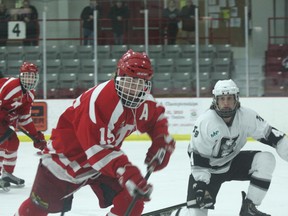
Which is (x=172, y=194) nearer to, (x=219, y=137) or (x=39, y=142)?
(x=39, y=142)

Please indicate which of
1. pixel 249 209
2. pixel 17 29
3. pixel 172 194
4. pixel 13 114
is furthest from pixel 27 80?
pixel 17 29

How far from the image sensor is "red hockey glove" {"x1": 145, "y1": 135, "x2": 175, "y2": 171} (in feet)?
9.89

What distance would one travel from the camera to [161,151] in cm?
304

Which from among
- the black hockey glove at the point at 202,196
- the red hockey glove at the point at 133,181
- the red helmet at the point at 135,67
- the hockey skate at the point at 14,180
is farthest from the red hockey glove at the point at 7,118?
the red hockey glove at the point at 133,181

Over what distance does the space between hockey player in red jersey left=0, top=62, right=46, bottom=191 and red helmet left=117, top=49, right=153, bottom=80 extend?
2.61m

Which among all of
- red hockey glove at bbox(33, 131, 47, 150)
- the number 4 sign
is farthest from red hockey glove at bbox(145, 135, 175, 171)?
the number 4 sign

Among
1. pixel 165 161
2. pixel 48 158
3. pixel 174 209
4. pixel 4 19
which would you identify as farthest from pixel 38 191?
pixel 4 19

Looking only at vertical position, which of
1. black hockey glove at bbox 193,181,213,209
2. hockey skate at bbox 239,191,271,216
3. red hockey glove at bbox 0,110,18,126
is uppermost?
red hockey glove at bbox 0,110,18,126

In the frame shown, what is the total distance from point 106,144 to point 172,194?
2374 mm

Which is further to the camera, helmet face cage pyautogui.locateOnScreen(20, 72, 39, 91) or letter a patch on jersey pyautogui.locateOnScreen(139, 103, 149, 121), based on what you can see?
helmet face cage pyautogui.locateOnScreen(20, 72, 39, 91)

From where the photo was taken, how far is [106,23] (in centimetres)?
991

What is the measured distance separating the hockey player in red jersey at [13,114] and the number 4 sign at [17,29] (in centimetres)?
456

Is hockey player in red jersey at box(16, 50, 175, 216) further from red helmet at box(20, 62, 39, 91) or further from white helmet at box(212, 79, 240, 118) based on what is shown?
red helmet at box(20, 62, 39, 91)

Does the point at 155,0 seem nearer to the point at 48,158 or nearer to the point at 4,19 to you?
the point at 4,19
